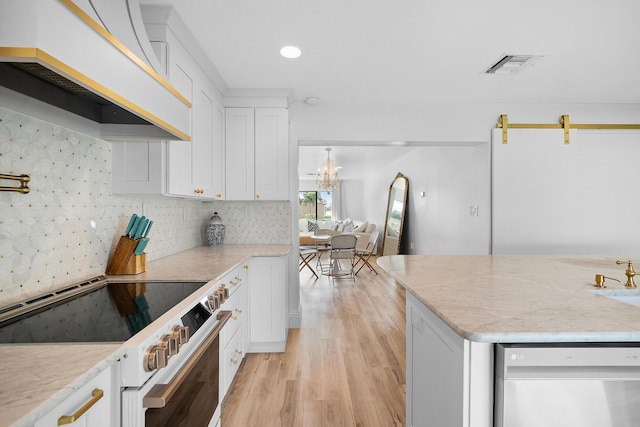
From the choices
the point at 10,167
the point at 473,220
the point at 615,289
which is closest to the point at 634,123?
the point at 473,220

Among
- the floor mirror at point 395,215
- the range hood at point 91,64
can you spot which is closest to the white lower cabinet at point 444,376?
the range hood at point 91,64

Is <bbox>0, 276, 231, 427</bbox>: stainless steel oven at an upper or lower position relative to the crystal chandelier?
lower

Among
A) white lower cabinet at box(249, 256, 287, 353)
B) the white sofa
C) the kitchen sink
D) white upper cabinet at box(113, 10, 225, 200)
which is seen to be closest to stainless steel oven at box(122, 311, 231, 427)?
white upper cabinet at box(113, 10, 225, 200)

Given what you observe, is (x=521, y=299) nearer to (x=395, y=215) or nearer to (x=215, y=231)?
(x=215, y=231)

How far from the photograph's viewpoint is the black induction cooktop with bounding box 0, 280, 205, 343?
3.18 ft

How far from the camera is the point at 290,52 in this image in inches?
91.1

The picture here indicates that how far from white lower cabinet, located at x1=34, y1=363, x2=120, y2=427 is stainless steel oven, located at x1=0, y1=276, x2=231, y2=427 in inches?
Result: 0.9

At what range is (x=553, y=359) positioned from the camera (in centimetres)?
93

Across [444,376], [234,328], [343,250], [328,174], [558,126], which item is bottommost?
[234,328]

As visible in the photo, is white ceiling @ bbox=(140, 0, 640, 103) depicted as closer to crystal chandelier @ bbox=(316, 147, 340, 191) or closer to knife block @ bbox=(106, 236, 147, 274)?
Answer: knife block @ bbox=(106, 236, 147, 274)

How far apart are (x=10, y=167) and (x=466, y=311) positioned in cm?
172

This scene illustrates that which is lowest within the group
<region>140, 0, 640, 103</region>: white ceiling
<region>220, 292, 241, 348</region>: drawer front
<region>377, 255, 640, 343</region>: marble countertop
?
<region>220, 292, 241, 348</region>: drawer front

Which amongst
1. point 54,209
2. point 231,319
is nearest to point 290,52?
point 54,209

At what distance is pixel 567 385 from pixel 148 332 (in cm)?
124
